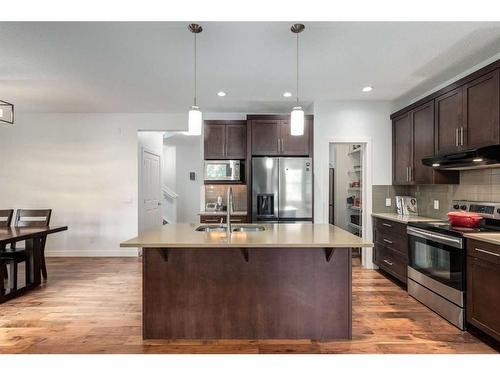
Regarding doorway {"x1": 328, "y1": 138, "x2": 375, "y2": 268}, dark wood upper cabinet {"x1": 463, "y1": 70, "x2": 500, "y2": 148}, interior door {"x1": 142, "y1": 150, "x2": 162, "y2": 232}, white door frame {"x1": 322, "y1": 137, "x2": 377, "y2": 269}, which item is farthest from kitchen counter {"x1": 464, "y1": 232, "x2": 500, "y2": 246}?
interior door {"x1": 142, "y1": 150, "x2": 162, "y2": 232}

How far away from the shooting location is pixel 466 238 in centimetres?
249

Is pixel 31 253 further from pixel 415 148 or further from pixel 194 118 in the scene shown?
pixel 415 148

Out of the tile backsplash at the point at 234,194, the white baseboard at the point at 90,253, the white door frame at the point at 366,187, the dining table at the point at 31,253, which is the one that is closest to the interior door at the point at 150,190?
the white baseboard at the point at 90,253

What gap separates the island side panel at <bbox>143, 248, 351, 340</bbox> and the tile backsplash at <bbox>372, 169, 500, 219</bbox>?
187cm

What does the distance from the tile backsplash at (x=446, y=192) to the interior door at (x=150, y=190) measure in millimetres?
4067

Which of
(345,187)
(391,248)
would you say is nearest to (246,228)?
(391,248)

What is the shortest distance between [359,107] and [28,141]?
18.5ft

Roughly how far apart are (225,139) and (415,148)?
2.72m

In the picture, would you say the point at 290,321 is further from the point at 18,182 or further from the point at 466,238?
the point at 18,182

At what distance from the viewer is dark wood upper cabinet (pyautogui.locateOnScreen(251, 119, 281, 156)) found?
4.55 m

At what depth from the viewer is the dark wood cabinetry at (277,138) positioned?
14.9ft

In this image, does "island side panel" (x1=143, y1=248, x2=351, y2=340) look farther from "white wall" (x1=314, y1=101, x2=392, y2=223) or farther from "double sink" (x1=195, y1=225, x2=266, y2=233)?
"white wall" (x1=314, y1=101, x2=392, y2=223)
